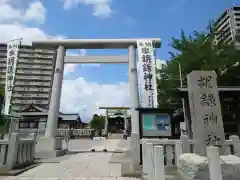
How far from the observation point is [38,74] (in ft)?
235

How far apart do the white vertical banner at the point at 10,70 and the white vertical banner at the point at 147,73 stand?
7714 millimetres

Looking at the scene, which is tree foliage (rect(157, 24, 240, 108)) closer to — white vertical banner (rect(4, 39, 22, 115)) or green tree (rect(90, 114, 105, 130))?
white vertical banner (rect(4, 39, 22, 115))

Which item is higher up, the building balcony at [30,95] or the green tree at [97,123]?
the building balcony at [30,95]

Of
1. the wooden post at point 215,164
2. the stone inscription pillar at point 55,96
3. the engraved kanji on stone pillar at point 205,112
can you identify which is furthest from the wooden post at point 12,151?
the wooden post at point 215,164

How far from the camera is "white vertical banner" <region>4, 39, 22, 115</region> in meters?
12.4

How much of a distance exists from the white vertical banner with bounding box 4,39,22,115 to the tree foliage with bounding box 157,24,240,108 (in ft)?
33.9

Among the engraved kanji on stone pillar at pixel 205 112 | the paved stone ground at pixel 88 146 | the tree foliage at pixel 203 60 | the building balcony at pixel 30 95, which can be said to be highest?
the building balcony at pixel 30 95

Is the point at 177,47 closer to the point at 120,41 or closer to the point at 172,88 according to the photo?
the point at 172,88

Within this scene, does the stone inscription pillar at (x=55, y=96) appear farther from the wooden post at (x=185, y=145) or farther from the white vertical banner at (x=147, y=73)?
the wooden post at (x=185, y=145)

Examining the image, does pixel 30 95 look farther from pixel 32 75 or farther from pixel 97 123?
pixel 97 123

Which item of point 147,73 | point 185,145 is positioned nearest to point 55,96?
point 147,73

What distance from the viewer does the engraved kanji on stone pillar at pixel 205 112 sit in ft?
17.0

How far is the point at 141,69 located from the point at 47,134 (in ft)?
22.5

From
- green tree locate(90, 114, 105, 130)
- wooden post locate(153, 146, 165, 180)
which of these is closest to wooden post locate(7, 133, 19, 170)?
wooden post locate(153, 146, 165, 180)
